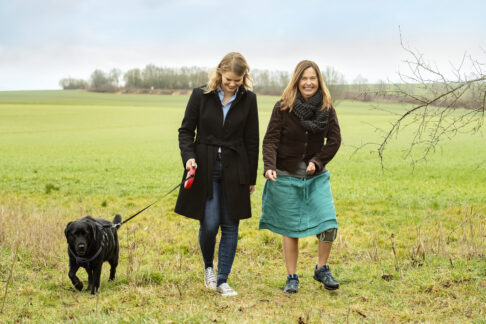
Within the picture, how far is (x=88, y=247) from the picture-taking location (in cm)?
476

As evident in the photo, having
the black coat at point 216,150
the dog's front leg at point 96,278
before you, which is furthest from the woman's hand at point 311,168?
the dog's front leg at point 96,278

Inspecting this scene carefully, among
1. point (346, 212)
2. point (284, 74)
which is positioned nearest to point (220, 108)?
point (346, 212)

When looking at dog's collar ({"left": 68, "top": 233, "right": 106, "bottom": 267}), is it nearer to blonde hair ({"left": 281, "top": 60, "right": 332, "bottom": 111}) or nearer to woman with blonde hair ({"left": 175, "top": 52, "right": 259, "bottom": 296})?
woman with blonde hair ({"left": 175, "top": 52, "right": 259, "bottom": 296})

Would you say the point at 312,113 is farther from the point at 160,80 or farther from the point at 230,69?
the point at 160,80

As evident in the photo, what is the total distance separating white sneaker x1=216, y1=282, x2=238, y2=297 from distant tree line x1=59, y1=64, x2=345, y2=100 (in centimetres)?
9114

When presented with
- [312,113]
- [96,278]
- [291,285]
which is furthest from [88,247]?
[312,113]

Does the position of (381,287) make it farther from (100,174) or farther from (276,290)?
(100,174)

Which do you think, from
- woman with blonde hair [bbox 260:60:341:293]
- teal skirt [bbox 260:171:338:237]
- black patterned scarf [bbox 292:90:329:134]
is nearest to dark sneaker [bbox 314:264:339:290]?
woman with blonde hair [bbox 260:60:341:293]

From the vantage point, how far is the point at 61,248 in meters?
6.42

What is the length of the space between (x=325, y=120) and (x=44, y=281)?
339 centimetres

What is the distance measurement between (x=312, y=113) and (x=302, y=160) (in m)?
0.48

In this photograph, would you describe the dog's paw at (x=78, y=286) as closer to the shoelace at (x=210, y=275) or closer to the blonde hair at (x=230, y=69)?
the shoelace at (x=210, y=275)

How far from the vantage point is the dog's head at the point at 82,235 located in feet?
15.1

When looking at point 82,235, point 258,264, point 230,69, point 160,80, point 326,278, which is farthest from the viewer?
point 160,80
